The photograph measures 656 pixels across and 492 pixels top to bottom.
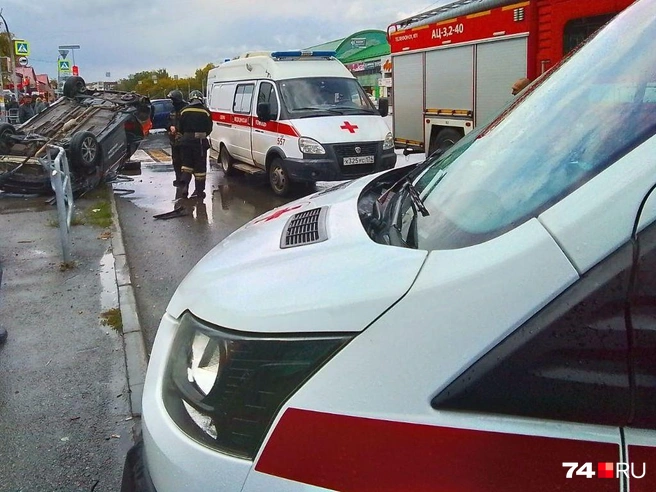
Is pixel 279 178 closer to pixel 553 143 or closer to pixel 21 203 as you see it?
pixel 21 203

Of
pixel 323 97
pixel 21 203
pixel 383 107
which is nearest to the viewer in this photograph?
pixel 21 203

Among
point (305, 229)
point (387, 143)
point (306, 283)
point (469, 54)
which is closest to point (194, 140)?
point (387, 143)

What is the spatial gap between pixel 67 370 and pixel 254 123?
790 centimetres

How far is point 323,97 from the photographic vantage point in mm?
10977

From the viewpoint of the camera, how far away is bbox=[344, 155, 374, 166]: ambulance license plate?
10.2 metres

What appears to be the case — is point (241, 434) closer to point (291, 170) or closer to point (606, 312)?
point (606, 312)

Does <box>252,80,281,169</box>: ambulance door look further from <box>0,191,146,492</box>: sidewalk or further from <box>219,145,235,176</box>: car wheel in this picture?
<box>0,191,146,492</box>: sidewalk

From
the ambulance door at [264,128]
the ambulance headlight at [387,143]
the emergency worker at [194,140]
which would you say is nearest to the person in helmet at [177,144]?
the emergency worker at [194,140]

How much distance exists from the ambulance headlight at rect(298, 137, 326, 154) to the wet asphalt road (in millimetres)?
1061

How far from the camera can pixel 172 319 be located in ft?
6.79

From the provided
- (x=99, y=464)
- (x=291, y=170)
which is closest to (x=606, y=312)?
(x=99, y=464)

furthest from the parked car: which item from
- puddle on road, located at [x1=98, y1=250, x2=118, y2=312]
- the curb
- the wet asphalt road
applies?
puddle on road, located at [x1=98, y1=250, x2=118, y2=312]

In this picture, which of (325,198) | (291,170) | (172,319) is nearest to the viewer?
(172,319)

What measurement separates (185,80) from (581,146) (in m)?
72.2
